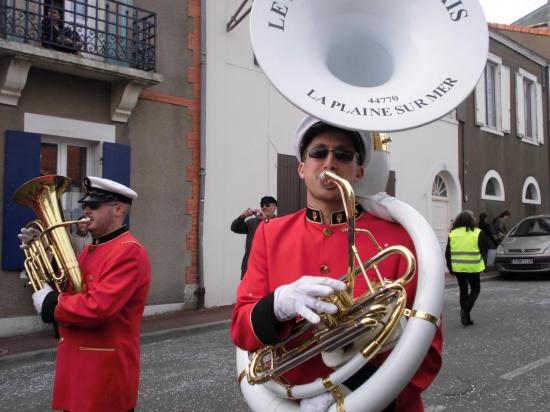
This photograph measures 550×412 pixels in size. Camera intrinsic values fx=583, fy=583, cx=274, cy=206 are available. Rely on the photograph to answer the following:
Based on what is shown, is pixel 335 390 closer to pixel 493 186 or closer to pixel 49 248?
pixel 49 248

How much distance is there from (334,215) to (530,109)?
20.2 meters

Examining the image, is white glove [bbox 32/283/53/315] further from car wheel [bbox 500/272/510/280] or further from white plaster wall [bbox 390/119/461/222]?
car wheel [bbox 500/272/510/280]

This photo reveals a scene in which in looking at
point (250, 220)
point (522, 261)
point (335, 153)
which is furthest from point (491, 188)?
point (335, 153)

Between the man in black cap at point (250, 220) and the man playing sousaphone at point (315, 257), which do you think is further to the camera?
the man in black cap at point (250, 220)

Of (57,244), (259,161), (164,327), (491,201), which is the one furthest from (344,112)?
(491,201)

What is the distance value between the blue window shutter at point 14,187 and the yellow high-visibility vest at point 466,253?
5.85m

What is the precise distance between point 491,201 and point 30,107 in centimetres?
1378

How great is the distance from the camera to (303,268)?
1.88 metres

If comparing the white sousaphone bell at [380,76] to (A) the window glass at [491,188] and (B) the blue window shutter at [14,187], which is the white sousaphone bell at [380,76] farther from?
(A) the window glass at [491,188]

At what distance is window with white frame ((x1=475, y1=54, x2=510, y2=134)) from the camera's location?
17703mm

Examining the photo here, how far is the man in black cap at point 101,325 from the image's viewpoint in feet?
8.39

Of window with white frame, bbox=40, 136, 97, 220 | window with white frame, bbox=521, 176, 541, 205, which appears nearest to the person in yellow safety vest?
window with white frame, bbox=40, 136, 97, 220

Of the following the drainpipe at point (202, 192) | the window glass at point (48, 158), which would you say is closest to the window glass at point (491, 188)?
the drainpipe at point (202, 192)

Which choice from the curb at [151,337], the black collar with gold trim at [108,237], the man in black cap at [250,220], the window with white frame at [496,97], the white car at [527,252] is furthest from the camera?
the window with white frame at [496,97]
